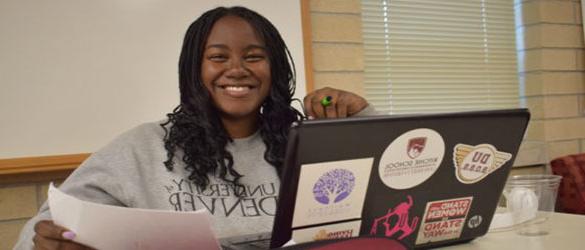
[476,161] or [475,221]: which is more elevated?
[476,161]

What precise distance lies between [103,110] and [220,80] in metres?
0.63

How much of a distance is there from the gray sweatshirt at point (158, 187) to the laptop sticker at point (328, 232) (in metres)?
0.47

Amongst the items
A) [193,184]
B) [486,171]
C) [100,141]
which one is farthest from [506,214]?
[100,141]

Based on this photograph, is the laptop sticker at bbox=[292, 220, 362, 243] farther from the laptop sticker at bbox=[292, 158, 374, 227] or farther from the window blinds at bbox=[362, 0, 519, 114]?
the window blinds at bbox=[362, 0, 519, 114]

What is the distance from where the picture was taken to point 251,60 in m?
1.28

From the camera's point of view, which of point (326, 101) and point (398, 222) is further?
point (326, 101)

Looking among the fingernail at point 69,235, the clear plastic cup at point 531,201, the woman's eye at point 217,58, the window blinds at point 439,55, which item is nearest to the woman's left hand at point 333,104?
the woman's eye at point 217,58

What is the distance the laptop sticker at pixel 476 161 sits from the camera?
729 millimetres

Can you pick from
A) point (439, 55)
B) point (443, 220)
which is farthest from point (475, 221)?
point (439, 55)

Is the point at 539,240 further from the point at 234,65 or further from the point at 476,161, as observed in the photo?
the point at 234,65

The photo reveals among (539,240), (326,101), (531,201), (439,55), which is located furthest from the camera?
(439,55)

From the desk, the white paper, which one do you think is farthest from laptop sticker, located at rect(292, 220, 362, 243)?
the desk

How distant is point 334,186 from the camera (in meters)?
0.64

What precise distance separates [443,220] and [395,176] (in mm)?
148
